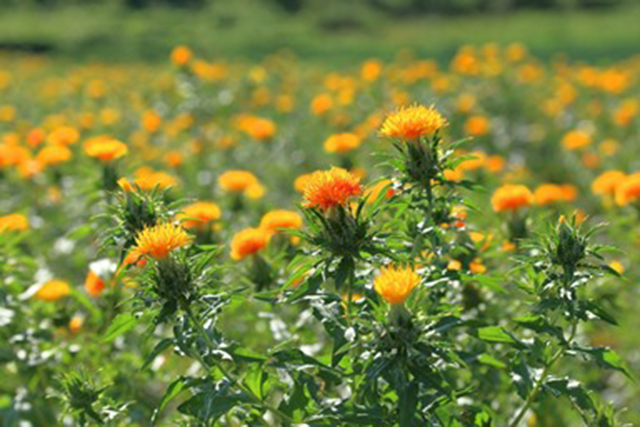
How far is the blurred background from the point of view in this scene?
70.7ft

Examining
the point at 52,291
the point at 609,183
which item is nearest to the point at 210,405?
the point at 52,291

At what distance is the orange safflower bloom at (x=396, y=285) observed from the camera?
5.17 feet

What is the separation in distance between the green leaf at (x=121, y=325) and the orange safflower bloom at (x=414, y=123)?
0.83 m

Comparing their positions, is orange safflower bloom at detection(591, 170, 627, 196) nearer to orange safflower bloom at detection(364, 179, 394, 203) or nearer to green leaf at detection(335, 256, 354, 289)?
orange safflower bloom at detection(364, 179, 394, 203)

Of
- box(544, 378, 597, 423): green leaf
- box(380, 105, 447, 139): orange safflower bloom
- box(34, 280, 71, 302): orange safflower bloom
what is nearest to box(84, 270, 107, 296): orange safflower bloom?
box(34, 280, 71, 302): orange safflower bloom

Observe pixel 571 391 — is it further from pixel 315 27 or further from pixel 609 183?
pixel 315 27

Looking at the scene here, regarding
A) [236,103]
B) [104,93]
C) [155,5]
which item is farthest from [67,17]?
[236,103]

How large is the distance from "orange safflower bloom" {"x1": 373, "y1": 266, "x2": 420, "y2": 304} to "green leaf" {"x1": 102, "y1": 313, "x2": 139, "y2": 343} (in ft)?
2.15

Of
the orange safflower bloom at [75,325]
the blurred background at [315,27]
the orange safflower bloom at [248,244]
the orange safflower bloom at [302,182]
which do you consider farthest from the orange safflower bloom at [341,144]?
the blurred background at [315,27]

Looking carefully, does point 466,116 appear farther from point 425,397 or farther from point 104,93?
point 425,397

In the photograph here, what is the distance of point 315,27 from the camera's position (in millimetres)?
29547

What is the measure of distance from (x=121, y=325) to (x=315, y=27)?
94.6ft

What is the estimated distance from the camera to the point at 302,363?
1856 millimetres

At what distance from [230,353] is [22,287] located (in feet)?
4.62
